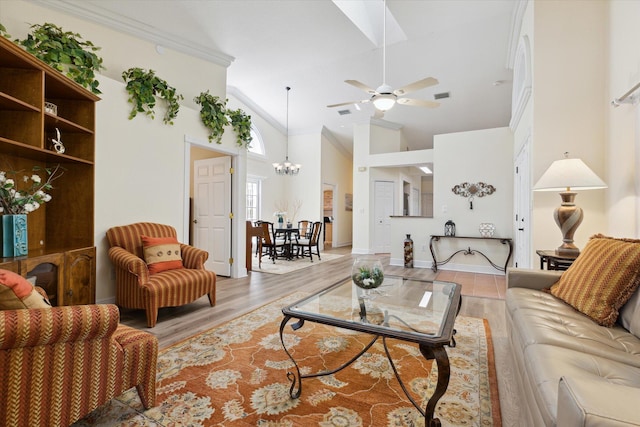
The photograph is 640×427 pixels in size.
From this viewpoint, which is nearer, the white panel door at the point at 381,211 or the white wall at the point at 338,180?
the white panel door at the point at 381,211

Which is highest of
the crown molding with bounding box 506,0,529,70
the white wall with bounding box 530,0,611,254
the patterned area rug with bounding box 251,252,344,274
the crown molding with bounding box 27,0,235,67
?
the crown molding with bounding box 506,0,529,70

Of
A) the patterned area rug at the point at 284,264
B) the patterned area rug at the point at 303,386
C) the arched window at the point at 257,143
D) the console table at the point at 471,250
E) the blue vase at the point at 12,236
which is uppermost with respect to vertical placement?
the arched window at the point at 257,143

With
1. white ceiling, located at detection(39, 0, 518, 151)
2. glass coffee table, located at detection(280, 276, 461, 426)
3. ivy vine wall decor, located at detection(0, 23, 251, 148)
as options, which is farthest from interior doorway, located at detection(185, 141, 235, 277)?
glass coffee table, located at detection(280, 276, 461, 426)

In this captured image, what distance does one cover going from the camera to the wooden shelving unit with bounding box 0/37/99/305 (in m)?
2.21

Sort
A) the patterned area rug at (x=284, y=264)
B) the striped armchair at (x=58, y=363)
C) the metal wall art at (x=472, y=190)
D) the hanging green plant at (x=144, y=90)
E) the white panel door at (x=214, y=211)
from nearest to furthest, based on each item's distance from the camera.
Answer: the striped armchair at (x=58, y=363) < the hanging green plant at (x=144, y=90) < the white panel door at (x=214, y=211) < the metal wall art at (x=472, y=190) < the patterned area rug at (x=284, y=264)

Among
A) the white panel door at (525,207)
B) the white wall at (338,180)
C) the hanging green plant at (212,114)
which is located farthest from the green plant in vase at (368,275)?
the white wall at (338,180)

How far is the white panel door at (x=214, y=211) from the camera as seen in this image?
4957mm

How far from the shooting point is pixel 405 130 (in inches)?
348

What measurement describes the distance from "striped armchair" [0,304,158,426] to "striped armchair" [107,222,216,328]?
1.37 meters

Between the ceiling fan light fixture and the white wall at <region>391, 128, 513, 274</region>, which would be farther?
the white wall at <region>391, 128, 513, 274</region>

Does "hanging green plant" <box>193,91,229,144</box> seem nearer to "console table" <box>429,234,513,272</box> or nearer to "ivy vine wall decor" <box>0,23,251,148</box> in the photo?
"ivy vine wall decor" <box>0,23,251,148</box>

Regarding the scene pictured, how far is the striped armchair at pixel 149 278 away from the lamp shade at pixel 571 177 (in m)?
3.48

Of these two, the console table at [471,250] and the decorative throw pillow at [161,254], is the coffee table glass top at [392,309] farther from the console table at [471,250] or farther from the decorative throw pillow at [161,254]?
the console table at [471,250]

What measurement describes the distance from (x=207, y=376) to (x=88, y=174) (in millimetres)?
2257
